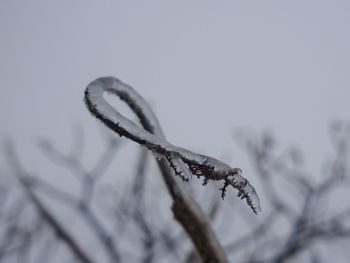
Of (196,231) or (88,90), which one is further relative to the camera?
(196,231)

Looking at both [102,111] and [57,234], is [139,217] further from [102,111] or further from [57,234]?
[102,111]

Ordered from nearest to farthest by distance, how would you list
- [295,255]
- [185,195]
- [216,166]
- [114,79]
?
[216,166] → [114,79] → [185,195] → [295,255]

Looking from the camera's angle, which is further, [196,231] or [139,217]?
[139,217]

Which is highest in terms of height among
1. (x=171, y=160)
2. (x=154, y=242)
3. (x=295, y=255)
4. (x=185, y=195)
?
(x=295, y=255)

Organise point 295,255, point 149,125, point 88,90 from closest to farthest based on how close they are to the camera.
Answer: point 88,90, point 149,125, point 295,255

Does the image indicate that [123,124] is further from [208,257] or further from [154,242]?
[154,242]

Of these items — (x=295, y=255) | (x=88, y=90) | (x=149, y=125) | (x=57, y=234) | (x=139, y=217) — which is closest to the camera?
(x=88, y=90)

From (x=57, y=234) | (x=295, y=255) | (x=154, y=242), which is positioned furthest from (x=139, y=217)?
(x=295, y=255)

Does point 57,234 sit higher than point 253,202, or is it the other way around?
point 57,234

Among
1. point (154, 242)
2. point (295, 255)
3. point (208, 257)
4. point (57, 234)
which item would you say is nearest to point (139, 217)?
point (154, 242)
